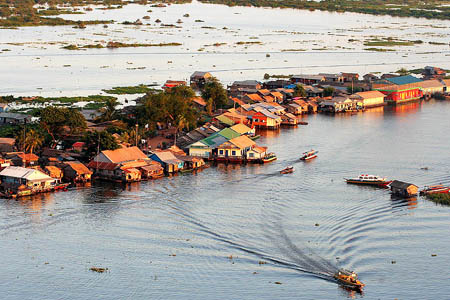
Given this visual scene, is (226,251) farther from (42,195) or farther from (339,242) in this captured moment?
(42,195)

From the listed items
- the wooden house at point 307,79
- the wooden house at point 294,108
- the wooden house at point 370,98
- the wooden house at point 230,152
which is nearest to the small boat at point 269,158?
the wooden house at point 230,152

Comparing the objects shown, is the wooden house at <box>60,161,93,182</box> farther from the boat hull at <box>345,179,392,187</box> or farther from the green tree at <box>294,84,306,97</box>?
the green tree at <box>294,84,306,97</box>

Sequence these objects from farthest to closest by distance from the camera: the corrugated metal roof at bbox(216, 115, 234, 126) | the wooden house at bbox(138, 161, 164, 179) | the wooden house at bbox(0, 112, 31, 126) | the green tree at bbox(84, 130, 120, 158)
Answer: the corrugated metal roof at bbox(216, 115, 234, 126) < the wooden house at bbox(0, 112, 31, 126) < the green tree at bbox(84, 130, 120, 158) < the wooden house at bbox(138, 161, 164, 179)

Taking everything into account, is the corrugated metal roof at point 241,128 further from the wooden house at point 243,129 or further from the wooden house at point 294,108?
the wooden house at point 294,108

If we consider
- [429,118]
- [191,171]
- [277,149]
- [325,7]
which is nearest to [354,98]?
[429,118]

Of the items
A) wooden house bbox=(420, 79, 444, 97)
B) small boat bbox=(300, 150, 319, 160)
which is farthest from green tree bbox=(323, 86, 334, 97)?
small boat bbox=(300, 150, 319, 160)

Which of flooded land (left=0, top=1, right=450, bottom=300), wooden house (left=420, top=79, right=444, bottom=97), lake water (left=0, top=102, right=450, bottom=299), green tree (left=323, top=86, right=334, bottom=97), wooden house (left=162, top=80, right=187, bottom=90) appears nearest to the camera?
lake water (left=0, top=102, right=450, bottom=299)
